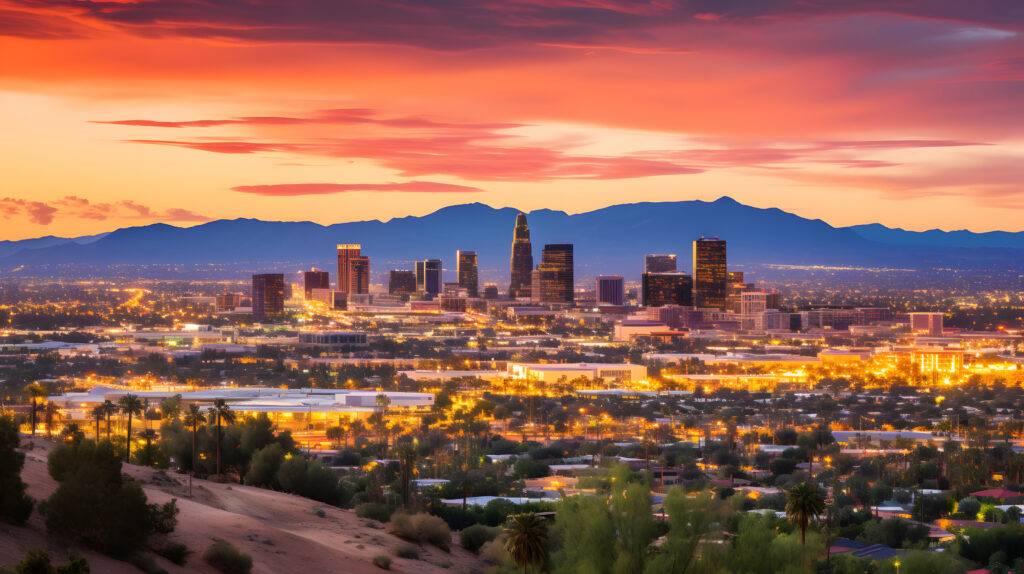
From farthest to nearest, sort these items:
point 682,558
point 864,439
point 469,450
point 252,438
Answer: point 864,439 < point 469,450 < point 252,438 < point 682,558

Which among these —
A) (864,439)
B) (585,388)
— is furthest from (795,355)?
(864,439)

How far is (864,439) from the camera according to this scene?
8625cm

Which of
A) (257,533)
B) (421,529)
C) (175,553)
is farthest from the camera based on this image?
(421,529)

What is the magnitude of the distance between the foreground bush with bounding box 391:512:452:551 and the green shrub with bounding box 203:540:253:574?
10400 mm

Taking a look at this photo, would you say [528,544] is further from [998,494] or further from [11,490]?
[998,494]

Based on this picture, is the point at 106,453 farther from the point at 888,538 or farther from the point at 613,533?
the point at 888,538

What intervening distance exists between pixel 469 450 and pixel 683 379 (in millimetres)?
64867

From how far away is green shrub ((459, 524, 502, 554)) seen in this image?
48.5 meters

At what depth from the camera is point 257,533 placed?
4000 cm

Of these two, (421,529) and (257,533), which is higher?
(257,533)

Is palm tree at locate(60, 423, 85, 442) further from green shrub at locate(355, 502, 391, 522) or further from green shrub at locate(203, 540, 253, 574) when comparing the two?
green shrub at locate(355, 502, 391, 522)

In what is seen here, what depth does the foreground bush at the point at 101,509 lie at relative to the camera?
32938 millimetres

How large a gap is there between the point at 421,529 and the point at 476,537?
3.11 metres

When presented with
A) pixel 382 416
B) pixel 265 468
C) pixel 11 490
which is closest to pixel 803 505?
pixel 11 490
